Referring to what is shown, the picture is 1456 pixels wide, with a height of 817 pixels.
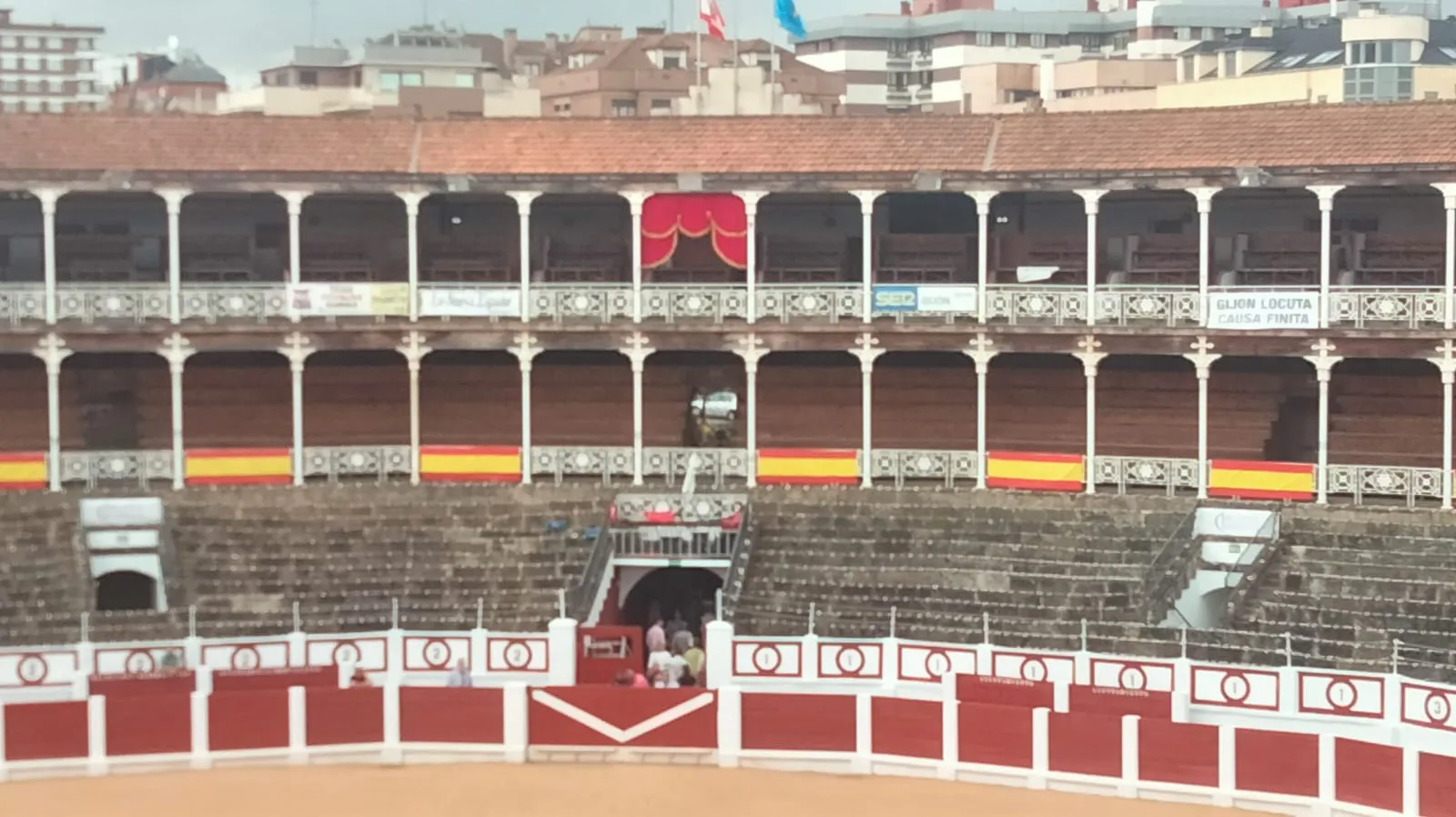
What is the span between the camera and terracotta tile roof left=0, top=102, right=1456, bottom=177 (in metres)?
35.3

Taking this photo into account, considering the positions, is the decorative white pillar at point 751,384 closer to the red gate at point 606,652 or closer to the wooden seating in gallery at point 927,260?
the wooden seating in gallery at point 927,260

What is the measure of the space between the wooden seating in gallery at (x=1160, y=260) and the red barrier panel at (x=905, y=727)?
12.4 meters

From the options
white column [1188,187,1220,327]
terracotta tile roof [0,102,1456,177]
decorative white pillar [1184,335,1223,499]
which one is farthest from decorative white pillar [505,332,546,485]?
white column [1188,187,1220,327]

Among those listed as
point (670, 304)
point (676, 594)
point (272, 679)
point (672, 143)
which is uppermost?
point (672, 143)

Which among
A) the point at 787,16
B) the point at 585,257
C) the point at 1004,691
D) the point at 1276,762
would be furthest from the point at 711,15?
the point at 1276,762

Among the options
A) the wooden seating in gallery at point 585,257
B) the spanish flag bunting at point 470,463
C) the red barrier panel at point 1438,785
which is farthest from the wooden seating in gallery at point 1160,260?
the red barrier panel at point 1438,785

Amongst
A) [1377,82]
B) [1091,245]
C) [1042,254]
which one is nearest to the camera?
[1091,245]

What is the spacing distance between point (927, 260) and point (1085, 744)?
46.8 ft

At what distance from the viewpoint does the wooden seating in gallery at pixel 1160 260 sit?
122ft

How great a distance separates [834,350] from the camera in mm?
37031

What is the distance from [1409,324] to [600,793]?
49.6 feet

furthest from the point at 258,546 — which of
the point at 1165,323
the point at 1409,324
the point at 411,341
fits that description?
the point at 1409,324

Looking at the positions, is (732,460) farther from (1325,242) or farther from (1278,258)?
(1325,242)

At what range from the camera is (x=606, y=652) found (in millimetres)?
30141
